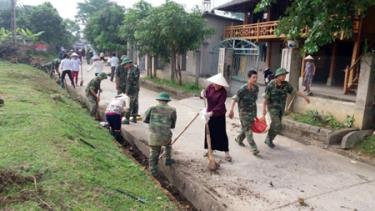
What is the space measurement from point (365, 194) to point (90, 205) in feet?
12.8

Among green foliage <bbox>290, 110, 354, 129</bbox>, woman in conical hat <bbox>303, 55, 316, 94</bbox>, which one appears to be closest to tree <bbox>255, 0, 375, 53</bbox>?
green foliage <bbox>290, 110, 354, 129</bbox>

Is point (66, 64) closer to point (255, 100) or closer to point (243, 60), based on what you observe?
point (243, 60)

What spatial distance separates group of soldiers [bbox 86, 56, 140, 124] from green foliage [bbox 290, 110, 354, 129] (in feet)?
13.2

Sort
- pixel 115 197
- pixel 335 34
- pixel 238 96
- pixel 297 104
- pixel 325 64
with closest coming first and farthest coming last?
pixel 115 197, pixel 238 96, pixel 335 34, pixel 297 104, pixel 325 64

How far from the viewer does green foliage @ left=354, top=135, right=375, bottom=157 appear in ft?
22.5

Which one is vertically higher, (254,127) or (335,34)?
(335,34)

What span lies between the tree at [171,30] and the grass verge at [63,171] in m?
9.32

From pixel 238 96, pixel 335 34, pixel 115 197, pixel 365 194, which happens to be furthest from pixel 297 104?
pixel 115 197

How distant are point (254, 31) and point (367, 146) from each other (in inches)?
543

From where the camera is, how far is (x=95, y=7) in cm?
5909

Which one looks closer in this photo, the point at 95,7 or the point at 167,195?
the point at 167,195

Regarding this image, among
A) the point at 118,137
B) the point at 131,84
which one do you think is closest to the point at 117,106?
the point at 118,137

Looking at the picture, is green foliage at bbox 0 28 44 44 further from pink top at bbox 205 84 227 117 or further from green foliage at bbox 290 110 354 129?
pink top at bbox 205 84 227 117

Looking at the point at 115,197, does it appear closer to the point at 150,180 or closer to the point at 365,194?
the point at 150,180
